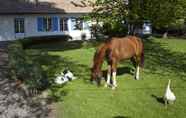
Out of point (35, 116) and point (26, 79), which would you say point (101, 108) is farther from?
point (26, 79)

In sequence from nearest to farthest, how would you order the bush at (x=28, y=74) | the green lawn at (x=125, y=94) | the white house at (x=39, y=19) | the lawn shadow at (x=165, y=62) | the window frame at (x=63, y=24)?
the green lawn at (x=125, y=94), the bush at (x=28, y=74), the lawn shadow at (x=165, y=62), the white house at (x=39, y=19), the window frame at (x=63, y=24)

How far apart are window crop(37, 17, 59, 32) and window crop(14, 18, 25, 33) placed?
79.3 inches

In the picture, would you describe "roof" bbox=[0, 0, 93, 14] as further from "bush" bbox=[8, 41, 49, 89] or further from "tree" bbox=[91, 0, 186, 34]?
"bush" bbox=[8, 41, 49, 89]

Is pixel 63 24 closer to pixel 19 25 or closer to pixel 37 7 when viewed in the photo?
pixel 37 7

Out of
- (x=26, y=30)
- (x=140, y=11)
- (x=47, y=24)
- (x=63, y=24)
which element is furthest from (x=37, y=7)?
(x=140, y=11)

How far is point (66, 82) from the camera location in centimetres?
1825

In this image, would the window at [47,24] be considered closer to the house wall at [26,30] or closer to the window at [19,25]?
the house wall at [26,30]

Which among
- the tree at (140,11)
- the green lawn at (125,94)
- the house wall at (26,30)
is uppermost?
the tree at (140,11)

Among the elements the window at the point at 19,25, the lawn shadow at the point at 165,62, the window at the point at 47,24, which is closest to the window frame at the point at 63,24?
the window at the point at 47,24

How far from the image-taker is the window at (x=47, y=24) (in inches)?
1722

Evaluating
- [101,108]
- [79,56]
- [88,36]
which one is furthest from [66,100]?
[88,36]

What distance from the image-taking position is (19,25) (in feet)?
138

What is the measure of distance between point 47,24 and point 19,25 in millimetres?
3686

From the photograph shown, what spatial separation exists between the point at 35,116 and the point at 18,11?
28.9 meters
